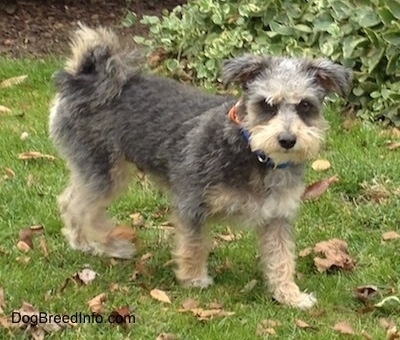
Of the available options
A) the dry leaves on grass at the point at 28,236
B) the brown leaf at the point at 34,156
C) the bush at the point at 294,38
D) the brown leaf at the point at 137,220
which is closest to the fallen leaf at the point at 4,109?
the brown leaf at the point at 34,156

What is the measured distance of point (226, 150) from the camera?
213 inches

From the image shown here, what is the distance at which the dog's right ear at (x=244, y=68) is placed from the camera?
209 inches

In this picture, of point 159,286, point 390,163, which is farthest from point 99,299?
point 390,163

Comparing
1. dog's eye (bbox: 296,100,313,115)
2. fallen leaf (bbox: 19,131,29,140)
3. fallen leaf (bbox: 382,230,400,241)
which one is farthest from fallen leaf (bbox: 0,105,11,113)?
dog's eye (bbox: 296,100,313,115)

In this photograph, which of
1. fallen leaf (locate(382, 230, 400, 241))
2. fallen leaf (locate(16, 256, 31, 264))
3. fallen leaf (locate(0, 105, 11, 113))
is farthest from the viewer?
fallen leaf (locate(0, 105, 11, 113))

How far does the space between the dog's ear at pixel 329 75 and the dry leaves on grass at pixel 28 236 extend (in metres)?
2.01

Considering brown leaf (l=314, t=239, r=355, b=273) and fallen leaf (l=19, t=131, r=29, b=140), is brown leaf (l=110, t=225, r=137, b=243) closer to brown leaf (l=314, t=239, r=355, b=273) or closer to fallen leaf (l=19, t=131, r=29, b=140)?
brown leaf (l=314, t=239, r=355, b=273)

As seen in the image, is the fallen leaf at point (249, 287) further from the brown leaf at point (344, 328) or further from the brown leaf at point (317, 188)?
the brown leaf at point (317, 188)

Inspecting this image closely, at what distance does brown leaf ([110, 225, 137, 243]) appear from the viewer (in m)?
6.16

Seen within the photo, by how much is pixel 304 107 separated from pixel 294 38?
12.8 ft

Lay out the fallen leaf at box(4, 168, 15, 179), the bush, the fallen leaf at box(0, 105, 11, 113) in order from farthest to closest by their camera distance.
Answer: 1. the fallen leaf at box(0, 105, 11, 113)
2. the bush
3. the fallen leaf at box(4, 168, 15, 179)

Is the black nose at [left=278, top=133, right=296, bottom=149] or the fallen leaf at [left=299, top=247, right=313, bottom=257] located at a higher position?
the black nose at [left=278, top=133, right=296, bottom=149]

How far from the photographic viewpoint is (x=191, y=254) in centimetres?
Answer: 557

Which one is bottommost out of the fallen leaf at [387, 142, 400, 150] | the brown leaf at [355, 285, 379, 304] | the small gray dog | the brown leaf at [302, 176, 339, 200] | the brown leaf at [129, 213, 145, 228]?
the fallen leaf at [387, 142, 400, 150]
